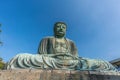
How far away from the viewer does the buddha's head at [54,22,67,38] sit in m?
9.77

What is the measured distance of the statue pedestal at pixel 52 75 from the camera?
24.0ft

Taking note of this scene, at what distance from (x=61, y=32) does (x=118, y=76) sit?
3.09 meters

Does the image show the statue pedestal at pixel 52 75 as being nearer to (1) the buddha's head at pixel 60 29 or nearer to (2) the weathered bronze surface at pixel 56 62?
(2) the weathered bronze surface at pixel 56 62

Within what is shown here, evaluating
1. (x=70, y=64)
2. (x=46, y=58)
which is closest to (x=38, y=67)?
(x=46, y=58)

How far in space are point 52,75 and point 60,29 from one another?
2.82 metres

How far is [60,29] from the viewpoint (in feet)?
32.2

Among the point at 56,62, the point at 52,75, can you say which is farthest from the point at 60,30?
the point at 52,75

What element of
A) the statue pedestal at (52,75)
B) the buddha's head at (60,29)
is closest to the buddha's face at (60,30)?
the buddha's head at (60,29)

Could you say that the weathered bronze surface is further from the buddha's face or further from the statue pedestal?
the buddha's face

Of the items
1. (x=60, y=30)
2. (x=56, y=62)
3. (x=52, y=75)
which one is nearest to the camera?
(x=52, y=75)

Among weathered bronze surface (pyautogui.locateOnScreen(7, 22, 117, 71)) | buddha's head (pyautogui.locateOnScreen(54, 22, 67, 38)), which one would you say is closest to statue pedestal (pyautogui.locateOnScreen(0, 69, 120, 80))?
weathered bronze surface (pyautogui.locateOnScreen(7, 22, 117, 71))

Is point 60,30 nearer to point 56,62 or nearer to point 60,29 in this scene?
point 60,29

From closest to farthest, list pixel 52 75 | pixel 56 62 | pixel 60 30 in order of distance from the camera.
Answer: pixel 52 75 < pixel 56 62 < pixel 60 30

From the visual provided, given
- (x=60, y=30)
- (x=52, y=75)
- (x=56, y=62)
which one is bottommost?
(x=52, y=75)
